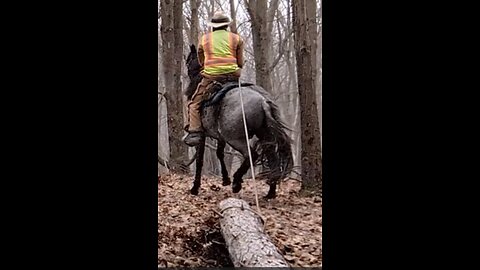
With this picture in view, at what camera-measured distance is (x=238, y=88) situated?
4062mm

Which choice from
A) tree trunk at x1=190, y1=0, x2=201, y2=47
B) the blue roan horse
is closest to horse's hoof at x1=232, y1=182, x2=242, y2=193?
the blue roan horse

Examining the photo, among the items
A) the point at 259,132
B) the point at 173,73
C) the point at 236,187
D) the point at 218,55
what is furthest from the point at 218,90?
the point at 173,73

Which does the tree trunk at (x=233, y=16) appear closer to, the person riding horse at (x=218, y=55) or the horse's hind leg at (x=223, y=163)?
the person riding horse at (x=218, y=55)

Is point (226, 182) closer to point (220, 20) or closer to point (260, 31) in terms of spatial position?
point (220, 20)

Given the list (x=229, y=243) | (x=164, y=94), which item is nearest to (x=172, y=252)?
(x=229, y=243)

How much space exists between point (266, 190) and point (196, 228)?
30.9 inches

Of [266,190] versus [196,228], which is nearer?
[196,228]

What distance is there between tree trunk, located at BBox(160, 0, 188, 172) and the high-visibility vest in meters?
1.44

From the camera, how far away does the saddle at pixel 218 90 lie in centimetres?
412

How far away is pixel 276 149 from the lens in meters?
3.97

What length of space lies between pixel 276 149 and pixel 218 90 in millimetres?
731
